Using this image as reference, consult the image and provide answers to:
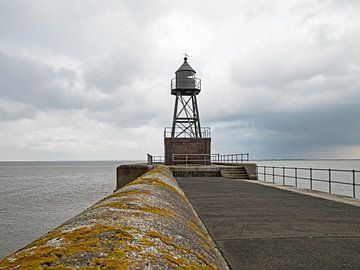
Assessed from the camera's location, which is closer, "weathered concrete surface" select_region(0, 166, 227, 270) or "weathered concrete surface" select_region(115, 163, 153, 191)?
"weathered concrete surface" select_region(0, 166, 227, 270)

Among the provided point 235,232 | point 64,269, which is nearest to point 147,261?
point 64,269

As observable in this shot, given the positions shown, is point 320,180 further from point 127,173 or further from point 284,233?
point 127,173

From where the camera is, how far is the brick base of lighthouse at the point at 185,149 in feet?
94.7

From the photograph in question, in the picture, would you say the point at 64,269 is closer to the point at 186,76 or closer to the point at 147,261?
the point at 147,261

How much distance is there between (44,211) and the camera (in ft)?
87.4

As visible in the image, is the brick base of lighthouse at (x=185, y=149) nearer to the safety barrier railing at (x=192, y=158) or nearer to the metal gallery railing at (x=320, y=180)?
the safety barrier railing at (x=192, y=158)

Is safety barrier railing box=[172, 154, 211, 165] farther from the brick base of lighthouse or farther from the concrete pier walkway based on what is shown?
the concrete pier walkway

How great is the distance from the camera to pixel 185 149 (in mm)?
28969

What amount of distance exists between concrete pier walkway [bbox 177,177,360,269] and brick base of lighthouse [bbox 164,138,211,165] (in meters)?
19.0

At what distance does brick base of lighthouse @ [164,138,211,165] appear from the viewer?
2888 centimetres

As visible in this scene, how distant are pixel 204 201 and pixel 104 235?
7226 millimetres

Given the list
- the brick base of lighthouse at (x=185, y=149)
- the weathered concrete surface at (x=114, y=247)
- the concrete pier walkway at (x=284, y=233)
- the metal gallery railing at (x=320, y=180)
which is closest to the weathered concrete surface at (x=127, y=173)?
the brick base of lighthouse at (x=185, y=149)

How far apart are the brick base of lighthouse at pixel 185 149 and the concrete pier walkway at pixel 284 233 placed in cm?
1899

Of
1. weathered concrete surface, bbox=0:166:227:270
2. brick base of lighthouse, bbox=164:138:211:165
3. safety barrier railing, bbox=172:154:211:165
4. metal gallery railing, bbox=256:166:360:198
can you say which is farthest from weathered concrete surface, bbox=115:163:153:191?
weathered concrete surface, bbox=0:166:227:270
